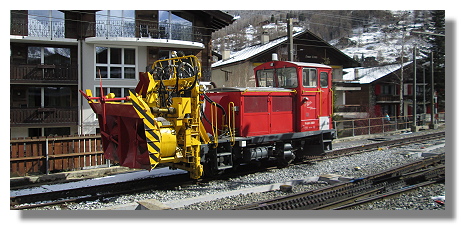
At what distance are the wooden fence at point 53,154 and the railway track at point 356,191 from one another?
657cm

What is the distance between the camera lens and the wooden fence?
421 inches

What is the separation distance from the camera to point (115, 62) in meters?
18.7

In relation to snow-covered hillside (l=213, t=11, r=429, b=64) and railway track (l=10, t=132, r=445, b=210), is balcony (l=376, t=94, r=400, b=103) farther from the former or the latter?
railway track (l=10, t=132, r=445, b=210)

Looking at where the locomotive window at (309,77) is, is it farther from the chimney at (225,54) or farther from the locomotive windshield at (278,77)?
the chimney at (225,54)

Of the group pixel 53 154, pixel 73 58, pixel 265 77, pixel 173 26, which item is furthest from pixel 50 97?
pixel 265 77

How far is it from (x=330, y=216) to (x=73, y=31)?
1590 cm

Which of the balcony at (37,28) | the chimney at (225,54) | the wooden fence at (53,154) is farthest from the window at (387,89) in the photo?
the wooden fence at (53,154)

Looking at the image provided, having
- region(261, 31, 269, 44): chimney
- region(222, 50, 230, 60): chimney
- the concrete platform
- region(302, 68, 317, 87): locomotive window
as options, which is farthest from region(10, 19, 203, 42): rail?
region(261, 31, 269, 44): chimney

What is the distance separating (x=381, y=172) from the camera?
1043 centimetres

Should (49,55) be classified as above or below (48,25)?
below

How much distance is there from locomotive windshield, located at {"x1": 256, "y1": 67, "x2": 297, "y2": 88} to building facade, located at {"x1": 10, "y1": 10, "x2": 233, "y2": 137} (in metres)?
8.16

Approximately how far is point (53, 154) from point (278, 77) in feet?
22.8

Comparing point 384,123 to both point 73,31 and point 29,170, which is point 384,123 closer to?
point 73,31

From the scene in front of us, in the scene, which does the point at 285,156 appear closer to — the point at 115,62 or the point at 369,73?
the point at 115,62
